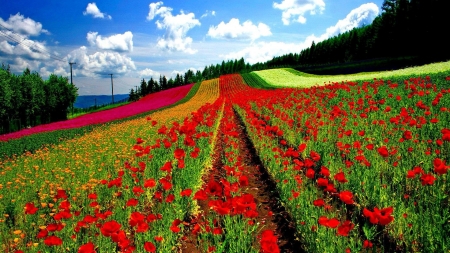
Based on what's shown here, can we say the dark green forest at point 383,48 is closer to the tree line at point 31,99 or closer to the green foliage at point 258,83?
the green foliage at point 258,83

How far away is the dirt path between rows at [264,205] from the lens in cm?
441

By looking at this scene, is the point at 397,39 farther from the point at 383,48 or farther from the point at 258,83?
the point at 258,83

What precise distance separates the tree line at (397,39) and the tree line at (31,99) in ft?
168

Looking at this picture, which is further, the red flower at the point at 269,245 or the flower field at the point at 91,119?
the flower field at the point at 91,119

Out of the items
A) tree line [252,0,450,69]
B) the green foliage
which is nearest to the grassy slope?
the green foliage

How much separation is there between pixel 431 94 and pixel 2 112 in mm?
41680

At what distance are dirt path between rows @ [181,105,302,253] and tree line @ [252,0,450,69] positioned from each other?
35.7m

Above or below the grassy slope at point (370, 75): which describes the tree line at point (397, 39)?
above

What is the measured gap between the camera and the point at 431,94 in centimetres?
1048

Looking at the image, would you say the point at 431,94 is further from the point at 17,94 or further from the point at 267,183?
the point at 17,94

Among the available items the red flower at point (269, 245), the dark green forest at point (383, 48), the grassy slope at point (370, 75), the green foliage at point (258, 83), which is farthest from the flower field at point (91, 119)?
the dark green forest at point (383, 48)

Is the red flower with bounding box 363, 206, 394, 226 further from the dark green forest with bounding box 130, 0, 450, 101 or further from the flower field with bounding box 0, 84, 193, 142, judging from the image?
the dark green forest with bounding box 130, 0, 450, 101

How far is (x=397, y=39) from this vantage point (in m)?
58.9

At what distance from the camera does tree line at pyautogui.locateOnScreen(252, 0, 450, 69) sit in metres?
40.0
